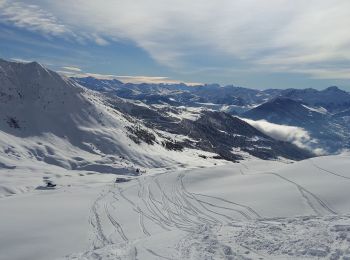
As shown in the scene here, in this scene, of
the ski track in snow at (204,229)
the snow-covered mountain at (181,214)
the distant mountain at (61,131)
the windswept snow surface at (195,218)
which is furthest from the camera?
the distant mountain at (61,131)

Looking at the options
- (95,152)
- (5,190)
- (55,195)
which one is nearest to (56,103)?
(95,152)

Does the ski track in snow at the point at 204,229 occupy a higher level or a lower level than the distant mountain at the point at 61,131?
lower

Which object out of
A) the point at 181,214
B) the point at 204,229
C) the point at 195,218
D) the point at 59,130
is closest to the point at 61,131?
the point at 59,130

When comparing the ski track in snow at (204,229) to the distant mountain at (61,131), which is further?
the distant mountain at (61,131)

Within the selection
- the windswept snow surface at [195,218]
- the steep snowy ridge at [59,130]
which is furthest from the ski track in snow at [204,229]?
the steep snowy ridge at [59,130]

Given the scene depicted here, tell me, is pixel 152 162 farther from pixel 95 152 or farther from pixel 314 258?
pixel 314 258

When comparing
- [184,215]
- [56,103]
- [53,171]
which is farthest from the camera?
[56,103]

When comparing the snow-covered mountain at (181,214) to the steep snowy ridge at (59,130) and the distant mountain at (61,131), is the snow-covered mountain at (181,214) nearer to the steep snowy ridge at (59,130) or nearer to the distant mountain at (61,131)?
the distant mountain at (61,131)

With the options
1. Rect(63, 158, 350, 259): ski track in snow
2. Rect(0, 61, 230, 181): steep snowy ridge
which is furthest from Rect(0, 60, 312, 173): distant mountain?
Rect(63, 158, 350, 259): ski track in snow
